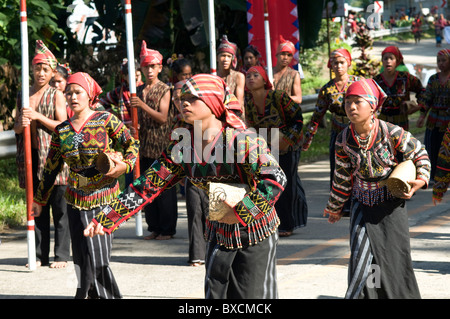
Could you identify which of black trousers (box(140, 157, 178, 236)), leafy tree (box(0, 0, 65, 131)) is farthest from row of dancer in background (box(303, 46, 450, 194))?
leafy tree (box(0, 0, 65, 131))

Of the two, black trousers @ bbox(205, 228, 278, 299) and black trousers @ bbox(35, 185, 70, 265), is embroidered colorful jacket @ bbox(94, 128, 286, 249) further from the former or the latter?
black trousers @ bbox(35, 185, 70, 265)

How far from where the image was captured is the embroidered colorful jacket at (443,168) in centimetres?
709

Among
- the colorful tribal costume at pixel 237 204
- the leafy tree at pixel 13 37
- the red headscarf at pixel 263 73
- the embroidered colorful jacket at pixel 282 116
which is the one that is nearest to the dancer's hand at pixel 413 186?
the colorful tribal costume at pixel 237 204

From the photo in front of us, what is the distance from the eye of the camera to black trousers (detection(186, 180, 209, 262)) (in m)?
7.89

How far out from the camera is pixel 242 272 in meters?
4.96

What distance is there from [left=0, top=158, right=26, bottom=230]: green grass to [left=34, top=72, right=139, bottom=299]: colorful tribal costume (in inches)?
139

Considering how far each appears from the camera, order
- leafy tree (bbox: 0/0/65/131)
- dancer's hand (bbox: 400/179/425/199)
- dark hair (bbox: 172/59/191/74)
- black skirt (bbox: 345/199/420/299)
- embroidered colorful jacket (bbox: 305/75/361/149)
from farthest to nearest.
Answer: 1. leafy tree (bbox: 0/0/65/131)
2. embroidered colorful jacket (bbox: 305/75/361/149)
3. dark hair (bbox: 172/59/191/74)
4. black skirt (bbox: 345/199/420/299)
5. dancer's hand (bbox: 400/179/425/199)

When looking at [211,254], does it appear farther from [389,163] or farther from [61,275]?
[61,275]

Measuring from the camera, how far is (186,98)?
5035 millimetres

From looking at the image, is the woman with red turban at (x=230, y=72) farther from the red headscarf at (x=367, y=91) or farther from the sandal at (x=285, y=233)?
the red headscarf at (x=367, y=91)

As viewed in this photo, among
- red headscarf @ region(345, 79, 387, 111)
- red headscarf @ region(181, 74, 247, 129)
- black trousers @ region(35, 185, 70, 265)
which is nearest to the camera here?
red headscarf @ region(181, 74, 247, 129)

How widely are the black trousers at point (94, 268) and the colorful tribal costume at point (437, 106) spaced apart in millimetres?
6366

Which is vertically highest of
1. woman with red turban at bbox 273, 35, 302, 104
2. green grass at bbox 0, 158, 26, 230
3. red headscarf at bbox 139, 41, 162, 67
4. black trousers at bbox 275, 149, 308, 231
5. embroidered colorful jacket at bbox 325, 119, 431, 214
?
red headscarf at bbox 139, 41, 162, 67
